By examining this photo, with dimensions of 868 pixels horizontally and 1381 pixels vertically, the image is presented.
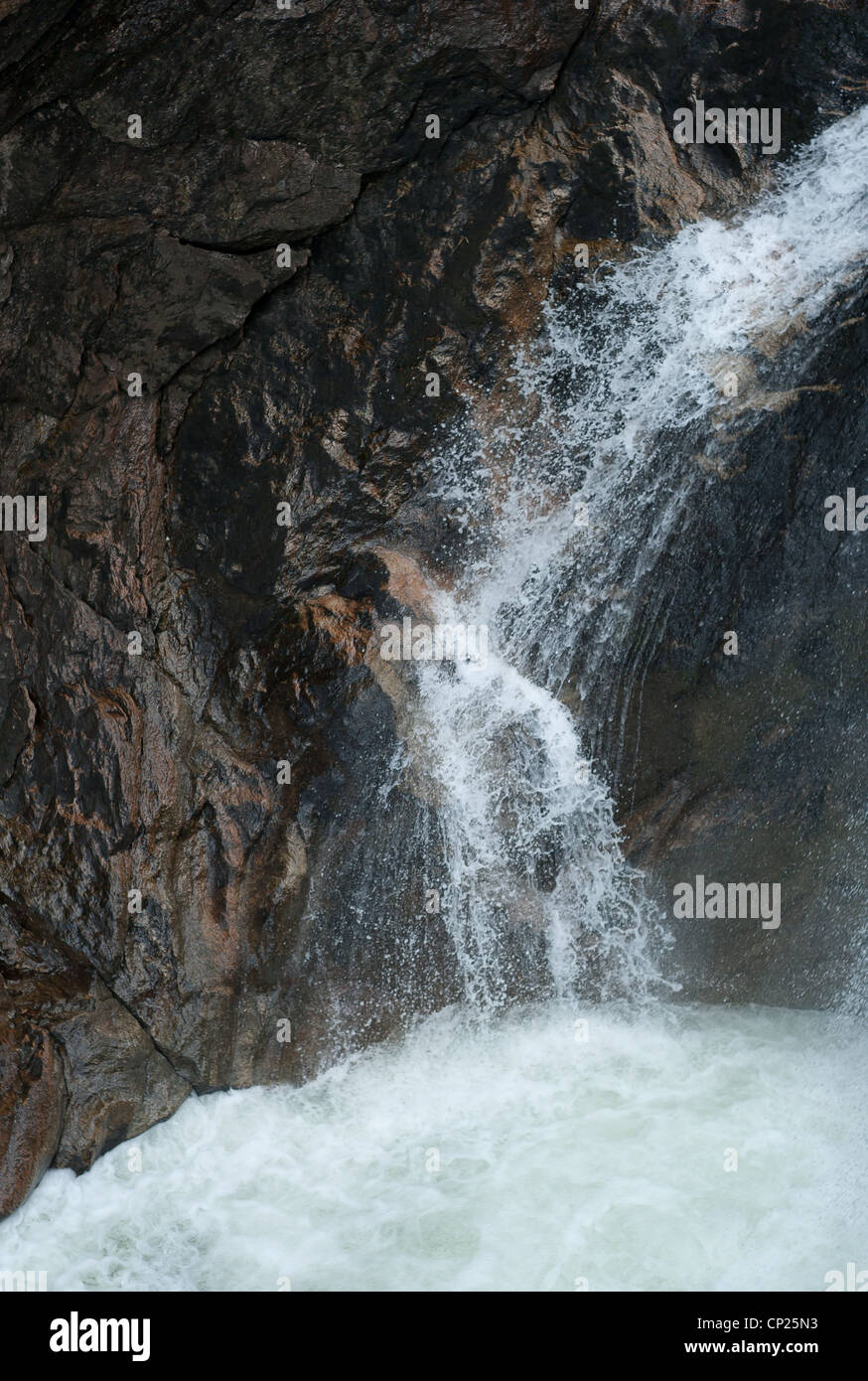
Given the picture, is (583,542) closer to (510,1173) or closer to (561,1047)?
(561,1047)

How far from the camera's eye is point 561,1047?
14.9 ft

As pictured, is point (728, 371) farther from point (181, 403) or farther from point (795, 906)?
point (795, 906)

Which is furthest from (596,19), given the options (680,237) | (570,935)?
(570,935)

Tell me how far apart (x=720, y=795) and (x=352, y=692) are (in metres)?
1.50

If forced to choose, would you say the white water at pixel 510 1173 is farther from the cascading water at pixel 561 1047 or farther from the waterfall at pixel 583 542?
the waterfall at pixel 583 542

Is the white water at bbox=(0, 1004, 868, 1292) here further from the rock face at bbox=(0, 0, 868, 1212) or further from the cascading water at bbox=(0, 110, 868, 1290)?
the rock face at bbox=(0, 0, 868, 1212)

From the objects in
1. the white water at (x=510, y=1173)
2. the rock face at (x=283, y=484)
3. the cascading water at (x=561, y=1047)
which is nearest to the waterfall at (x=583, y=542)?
the cascading water at (x=561, y=1047)

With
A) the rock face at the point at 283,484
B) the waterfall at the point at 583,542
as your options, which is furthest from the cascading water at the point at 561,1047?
the rock face at the point at 283,484

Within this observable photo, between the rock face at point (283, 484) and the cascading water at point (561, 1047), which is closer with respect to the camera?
the rock face at point (283, 484)

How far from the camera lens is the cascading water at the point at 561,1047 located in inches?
144

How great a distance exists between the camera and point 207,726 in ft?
13.7

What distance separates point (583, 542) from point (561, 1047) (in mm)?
1962

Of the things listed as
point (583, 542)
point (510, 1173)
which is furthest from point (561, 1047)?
point (583, 542)

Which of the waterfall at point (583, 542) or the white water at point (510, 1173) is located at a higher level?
the waterfall at point (583, 542)
